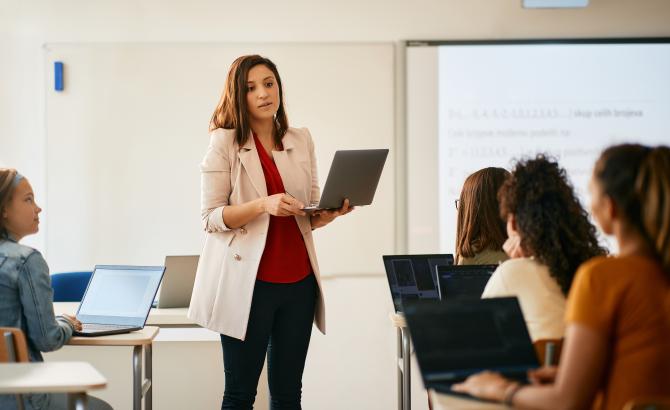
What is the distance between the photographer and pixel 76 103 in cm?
460

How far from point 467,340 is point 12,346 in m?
1.32

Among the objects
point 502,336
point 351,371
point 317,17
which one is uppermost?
point 317,17

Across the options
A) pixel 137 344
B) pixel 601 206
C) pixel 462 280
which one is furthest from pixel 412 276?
pixel 601 206

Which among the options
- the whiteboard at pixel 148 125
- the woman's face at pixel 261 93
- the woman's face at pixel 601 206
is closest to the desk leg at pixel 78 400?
the woman's face at pixel 261 93

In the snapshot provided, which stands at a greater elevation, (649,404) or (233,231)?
(233,231)

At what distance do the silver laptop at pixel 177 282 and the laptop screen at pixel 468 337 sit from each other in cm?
198

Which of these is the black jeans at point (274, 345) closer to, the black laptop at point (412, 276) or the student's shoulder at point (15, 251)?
the black laptop at point (412, 276)

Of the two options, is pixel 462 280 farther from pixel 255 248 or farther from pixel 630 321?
pixel 630 321

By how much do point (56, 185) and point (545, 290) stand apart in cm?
364

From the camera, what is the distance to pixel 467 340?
1565 mm

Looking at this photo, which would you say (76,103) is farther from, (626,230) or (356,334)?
(626,230)

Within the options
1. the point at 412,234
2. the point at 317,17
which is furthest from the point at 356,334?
the point at 317,17

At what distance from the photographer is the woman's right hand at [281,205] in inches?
92.1

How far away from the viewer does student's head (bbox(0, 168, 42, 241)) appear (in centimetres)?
241
